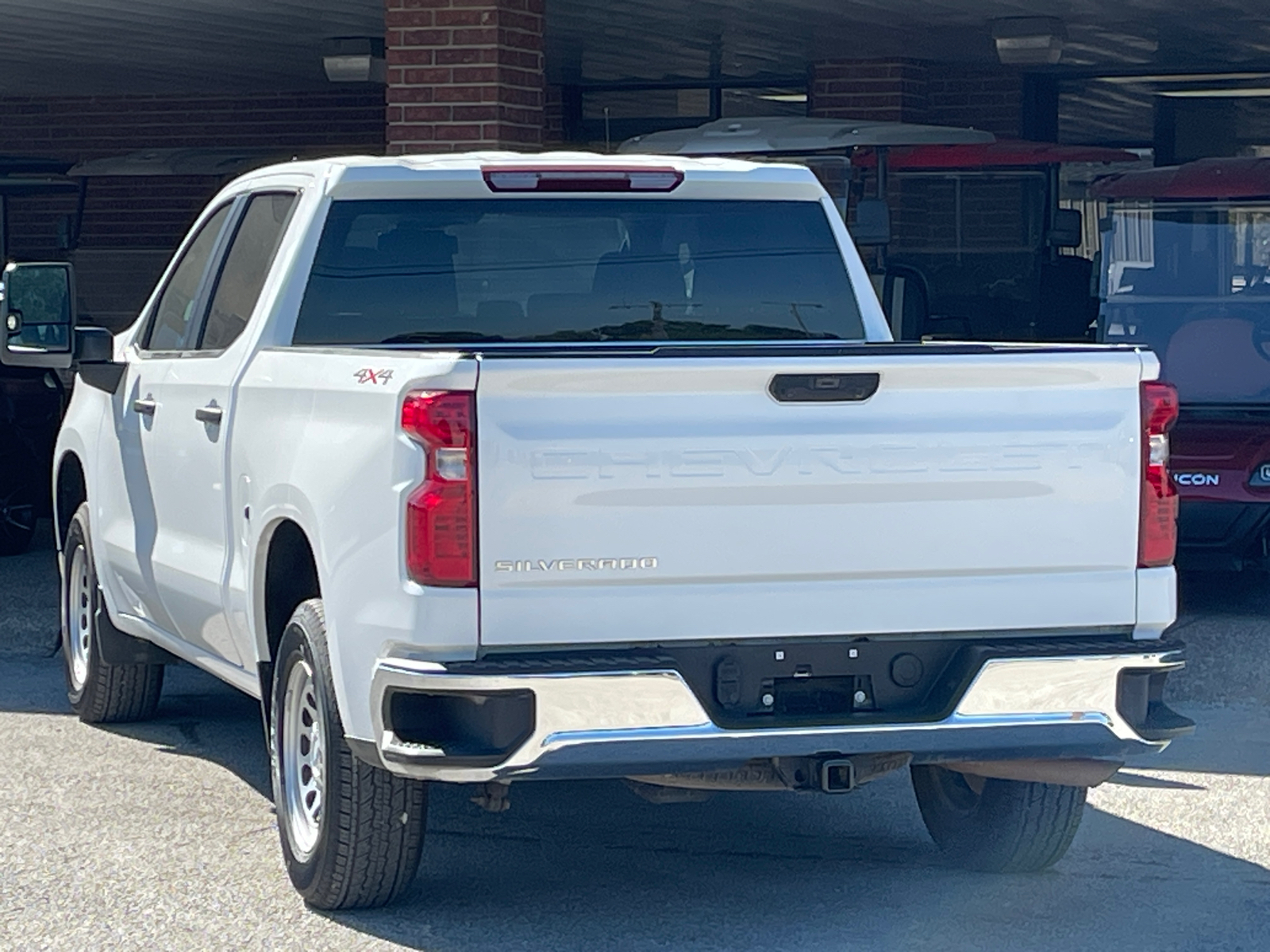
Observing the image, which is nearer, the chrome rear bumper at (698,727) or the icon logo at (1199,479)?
the chrome rear bumper at (698,727)

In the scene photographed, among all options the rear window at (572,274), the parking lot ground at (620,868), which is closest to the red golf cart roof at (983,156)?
the parking lot ground at (620,868)

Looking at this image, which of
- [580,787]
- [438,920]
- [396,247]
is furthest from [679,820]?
[396,247]

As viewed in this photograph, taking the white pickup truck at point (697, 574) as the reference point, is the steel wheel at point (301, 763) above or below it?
below

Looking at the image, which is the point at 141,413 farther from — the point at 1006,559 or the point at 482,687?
the point at 1006,559

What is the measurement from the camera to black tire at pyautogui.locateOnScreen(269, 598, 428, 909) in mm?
5434

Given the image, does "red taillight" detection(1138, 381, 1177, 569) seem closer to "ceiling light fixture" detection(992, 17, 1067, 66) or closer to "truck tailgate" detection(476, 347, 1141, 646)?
"truck tailgate" detection(476, 347, 1141, 646)

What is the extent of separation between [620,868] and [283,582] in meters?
1.24

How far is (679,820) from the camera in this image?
6805mm

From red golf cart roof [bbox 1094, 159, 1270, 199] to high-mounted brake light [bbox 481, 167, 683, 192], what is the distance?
227 inches

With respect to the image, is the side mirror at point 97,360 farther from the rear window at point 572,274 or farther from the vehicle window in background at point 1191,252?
the vehicle window in background at point 1191,252

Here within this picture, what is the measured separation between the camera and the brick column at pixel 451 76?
12.2 m

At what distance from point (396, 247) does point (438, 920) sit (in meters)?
2.00

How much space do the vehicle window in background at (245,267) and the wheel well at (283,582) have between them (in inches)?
34.7

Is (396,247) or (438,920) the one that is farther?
(396,247)
